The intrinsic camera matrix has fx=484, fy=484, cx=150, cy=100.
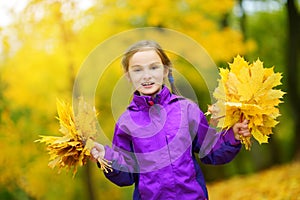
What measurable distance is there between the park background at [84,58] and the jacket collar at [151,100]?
118 inches

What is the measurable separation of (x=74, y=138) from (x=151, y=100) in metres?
0.51

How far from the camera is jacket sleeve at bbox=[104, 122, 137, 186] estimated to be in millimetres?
2885

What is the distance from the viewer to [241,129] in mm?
2805

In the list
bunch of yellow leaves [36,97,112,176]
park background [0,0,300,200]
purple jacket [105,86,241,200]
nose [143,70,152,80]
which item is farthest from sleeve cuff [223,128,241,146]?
park background [0,0,300,200]

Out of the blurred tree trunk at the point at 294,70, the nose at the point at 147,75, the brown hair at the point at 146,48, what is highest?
the brown hair at the point at 146,48

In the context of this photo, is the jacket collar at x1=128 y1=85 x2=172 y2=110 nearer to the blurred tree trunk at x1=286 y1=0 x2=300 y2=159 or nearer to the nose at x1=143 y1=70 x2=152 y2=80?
the nose at x1=143 y1=70 x2=152 y2=80

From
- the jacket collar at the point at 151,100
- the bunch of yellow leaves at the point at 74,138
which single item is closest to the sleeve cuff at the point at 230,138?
the jacket collar at the point at 151,100

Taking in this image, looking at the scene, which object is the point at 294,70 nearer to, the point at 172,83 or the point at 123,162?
the point at 172,83

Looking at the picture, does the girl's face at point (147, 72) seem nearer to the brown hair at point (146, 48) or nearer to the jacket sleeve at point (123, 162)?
the brown hair at point (146, 48)

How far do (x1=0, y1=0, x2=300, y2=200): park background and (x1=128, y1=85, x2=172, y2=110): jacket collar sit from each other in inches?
118

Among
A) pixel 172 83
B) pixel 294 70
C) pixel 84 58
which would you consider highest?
pixel 84 58

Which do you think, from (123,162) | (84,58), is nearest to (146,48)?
(123,162)

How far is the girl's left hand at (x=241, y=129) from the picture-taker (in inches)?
110

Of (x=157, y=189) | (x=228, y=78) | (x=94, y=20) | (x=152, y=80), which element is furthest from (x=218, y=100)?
(x=94, y=20)
